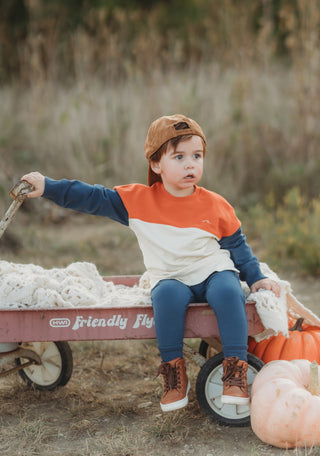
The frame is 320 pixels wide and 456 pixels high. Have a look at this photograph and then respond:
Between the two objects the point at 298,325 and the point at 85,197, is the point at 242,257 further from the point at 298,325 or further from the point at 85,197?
the point at 85,197

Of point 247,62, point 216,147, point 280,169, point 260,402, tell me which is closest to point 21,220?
point 216,147

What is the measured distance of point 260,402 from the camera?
269 centimetres

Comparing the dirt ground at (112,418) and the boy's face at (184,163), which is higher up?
the boy's face at (184,163)

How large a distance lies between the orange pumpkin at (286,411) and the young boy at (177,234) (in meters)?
0.16

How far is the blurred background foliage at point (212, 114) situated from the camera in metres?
7.30

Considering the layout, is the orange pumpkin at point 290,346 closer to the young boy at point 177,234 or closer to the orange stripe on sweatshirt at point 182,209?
the young boy at point 177,234

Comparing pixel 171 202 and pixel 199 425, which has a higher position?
pixel 171 202

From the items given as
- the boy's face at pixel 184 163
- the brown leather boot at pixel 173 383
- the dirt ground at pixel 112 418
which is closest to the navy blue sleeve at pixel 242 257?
the boy's face at pixel 184 163

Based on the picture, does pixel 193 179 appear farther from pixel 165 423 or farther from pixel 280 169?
pixel 280 169

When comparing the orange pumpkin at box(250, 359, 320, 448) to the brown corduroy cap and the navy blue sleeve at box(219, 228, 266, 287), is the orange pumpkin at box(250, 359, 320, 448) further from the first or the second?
the brown corduroy cap

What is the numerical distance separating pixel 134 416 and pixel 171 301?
2.41 ft

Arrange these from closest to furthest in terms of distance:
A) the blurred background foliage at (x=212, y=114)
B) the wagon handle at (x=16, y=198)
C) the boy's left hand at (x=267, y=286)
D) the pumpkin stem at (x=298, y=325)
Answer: the wagon handle at (x=16, y=198)
the boy's left hand at (x=267, y=286)
the pumpkin stem at (x=298, y=325)
the blurred background foliage at (x=212, y=114)

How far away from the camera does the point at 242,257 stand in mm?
3168

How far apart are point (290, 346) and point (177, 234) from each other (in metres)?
0.86
